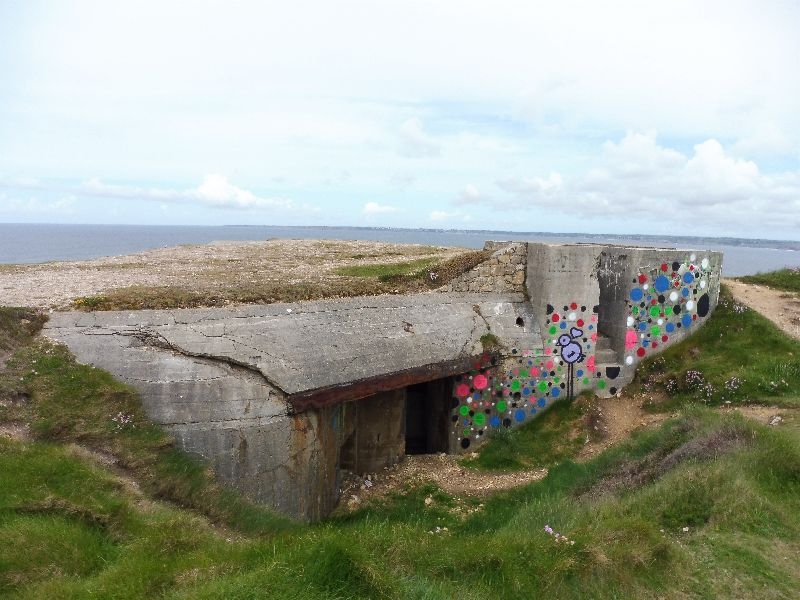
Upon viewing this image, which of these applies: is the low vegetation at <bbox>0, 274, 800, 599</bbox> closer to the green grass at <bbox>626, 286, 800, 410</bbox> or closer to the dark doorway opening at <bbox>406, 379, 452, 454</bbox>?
the green grass at <bbox>626, 286, 800, 410</bbox>

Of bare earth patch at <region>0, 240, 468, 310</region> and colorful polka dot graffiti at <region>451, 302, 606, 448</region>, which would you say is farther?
colorful polka dot graffiti at <region>451, 302, 606, 448</region>

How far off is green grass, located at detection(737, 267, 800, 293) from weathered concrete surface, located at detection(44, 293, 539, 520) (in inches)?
451

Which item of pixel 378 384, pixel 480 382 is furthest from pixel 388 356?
pixel 480 382

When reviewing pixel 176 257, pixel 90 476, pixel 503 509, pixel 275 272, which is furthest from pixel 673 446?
pixel 176 257

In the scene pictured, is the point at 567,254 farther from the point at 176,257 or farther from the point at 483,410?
the point at 176,257

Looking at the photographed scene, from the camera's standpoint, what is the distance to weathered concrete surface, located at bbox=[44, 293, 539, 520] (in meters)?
8.57

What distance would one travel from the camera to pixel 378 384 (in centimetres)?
1030

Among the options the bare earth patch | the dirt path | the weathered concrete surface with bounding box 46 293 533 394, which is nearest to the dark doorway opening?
the weathered concrete surface with bounding box 46 293 533 394

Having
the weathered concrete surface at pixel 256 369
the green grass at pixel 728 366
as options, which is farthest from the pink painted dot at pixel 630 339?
the weathered concrete surface at pixel 256 369

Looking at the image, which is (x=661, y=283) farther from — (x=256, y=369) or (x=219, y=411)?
(x=219, y=411)

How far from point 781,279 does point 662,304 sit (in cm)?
573

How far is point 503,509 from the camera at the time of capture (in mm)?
9828

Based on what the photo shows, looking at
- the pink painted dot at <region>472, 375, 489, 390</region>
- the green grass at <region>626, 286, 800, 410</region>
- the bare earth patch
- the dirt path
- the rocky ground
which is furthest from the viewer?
the dirt path

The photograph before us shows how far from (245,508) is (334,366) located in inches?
108
